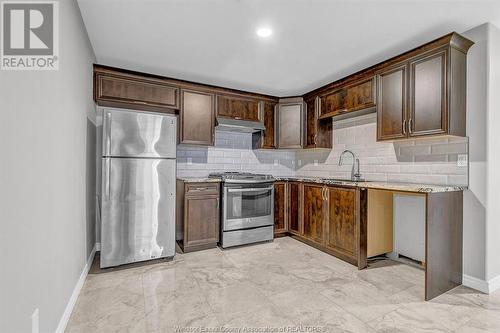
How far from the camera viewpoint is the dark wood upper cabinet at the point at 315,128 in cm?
396

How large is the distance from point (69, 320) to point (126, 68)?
2.70 metres

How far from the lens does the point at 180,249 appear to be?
3451mm

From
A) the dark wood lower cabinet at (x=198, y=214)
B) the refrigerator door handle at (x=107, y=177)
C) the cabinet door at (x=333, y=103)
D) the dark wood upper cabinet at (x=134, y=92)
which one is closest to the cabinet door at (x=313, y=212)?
the cabinet door at (x=333, y=103)

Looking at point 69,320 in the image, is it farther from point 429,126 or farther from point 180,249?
point 429,126

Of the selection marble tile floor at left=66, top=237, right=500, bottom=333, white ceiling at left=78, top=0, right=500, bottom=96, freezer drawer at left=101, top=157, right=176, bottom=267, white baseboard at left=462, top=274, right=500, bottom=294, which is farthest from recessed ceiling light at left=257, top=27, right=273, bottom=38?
white baseboard at left=462, top=274, right=500, bottom=294

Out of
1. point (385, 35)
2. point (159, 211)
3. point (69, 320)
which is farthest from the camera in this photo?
point (159, 211)

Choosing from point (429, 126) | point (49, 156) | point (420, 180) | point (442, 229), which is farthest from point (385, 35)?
point (49, 156)

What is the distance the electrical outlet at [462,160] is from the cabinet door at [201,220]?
275 cm

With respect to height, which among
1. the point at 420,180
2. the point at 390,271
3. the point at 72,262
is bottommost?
the point at 390,271

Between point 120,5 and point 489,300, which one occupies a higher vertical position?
point 120,5

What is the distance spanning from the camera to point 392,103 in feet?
9.17

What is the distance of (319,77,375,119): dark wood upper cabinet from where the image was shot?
3.06 m

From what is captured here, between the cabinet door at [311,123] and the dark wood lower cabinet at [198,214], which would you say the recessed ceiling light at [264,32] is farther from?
the dark wood lower cabinet at [198,214]

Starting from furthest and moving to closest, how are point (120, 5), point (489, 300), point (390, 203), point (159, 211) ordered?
point (390, 203) < point (159, 211) < point (489, 300) < point (120, 5)
